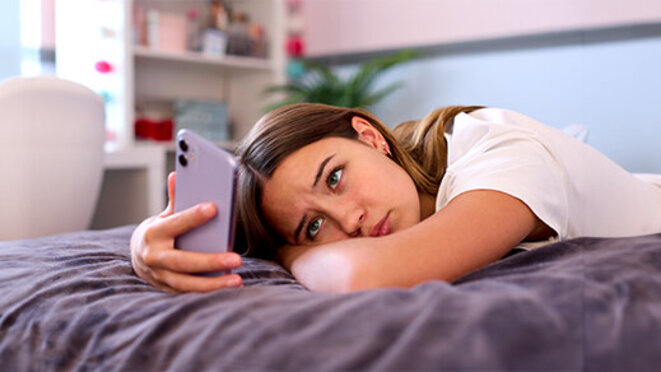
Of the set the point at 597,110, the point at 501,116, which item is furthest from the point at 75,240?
the point at 597,110

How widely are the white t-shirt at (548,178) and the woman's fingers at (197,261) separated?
0.34 m

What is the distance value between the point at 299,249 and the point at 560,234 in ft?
1.26

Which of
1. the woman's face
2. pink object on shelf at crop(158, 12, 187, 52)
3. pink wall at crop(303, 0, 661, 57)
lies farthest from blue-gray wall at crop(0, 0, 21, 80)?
pink wall at crop(303, 0, 661, 57)

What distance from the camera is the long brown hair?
3.11 feet

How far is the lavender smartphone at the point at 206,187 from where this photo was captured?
689 millimetres

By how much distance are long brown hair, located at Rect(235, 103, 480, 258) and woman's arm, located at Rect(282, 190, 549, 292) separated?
0.16 meters

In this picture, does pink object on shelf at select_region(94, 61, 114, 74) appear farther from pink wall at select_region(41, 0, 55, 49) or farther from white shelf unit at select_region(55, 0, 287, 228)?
pink wall at select_region(41, 0, 55, 49)

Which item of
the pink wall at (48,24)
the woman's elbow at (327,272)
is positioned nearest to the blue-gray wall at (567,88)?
the woman's elbow at (327,272)

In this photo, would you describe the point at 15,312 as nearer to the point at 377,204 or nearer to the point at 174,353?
the point at 174,353

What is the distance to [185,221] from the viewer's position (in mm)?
727

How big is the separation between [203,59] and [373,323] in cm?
275

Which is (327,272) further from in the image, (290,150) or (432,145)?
(432,145)

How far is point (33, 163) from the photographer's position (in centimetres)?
164

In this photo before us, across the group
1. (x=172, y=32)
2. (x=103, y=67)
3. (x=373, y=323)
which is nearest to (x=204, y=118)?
(x=172, y=32)
